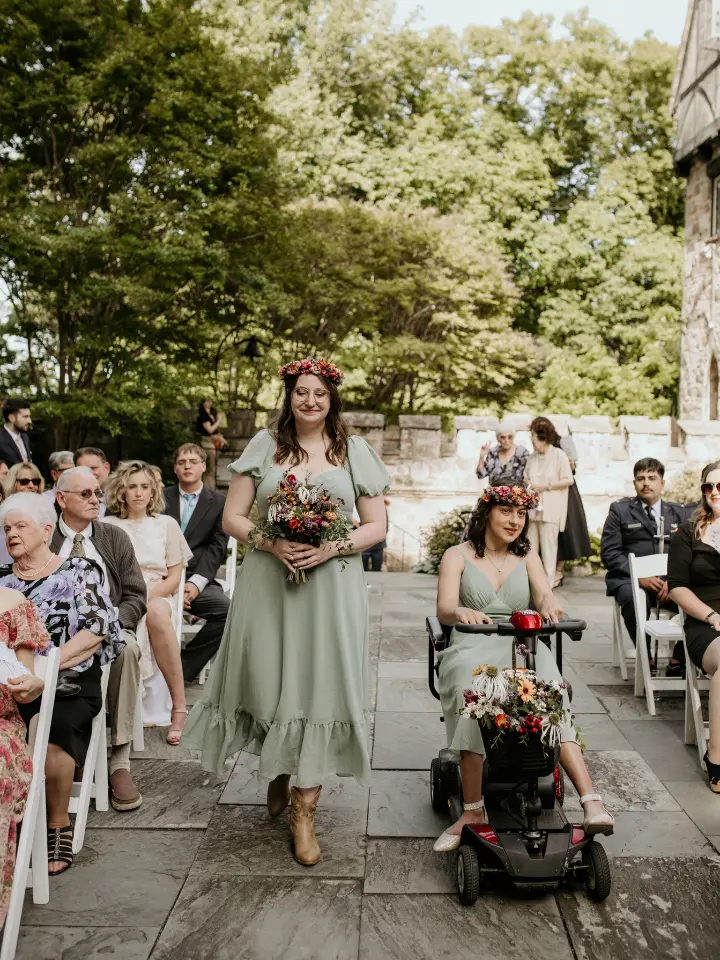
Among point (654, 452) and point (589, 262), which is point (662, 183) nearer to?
point (589, 262)

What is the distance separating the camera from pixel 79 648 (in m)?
3.62

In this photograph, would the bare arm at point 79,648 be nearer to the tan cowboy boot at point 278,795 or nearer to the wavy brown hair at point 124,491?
the tan cowboy boot at point 278,795

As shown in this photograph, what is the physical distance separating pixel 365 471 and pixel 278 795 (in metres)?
1.45

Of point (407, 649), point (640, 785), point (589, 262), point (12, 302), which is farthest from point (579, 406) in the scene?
point (640, 785)

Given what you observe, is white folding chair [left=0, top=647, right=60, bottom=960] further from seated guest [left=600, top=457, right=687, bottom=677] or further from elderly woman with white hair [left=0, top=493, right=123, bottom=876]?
seated guest [left=600, top=457, right=687, bottom=677]

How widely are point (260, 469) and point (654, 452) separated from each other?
35.5ft

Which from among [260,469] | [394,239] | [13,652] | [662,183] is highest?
[662,183]

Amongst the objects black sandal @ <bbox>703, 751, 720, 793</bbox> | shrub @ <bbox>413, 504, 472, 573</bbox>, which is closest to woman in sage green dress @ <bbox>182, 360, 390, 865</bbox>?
black sandal @ <bbox>703, 751, 720, 793</bbox>

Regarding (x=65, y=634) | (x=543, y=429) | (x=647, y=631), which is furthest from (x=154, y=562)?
(x=543, y=429)

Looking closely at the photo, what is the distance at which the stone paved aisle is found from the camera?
296 centimetres

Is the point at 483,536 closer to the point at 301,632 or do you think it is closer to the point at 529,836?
the point at 301,632

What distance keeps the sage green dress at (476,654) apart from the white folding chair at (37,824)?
1490 millimetres

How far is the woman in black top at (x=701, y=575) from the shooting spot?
466 centimetres

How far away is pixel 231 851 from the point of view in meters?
3.64
